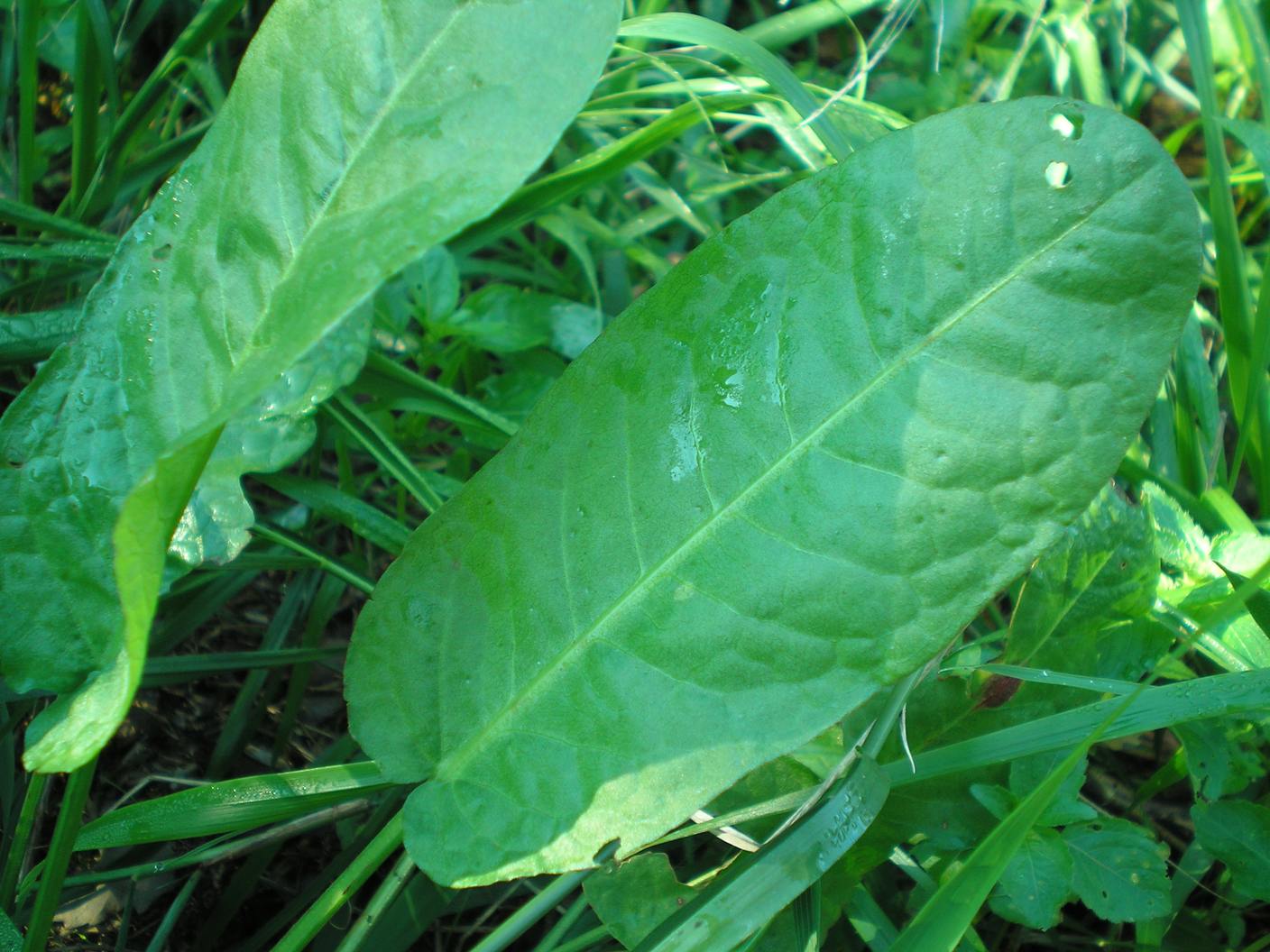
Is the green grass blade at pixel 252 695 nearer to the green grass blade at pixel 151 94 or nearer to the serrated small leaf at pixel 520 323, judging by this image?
the serrated small leaf at pixel 520 323

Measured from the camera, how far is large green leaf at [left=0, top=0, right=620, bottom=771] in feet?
2.89

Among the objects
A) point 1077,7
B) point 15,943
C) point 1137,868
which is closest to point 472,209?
point 15,943

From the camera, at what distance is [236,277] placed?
100 cm

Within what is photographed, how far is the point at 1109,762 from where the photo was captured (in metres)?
1.46

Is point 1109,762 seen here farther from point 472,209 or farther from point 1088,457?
point 472,209

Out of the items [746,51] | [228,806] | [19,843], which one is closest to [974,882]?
[228,806]

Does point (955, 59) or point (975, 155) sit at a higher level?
point (975, 155)

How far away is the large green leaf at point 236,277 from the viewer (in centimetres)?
88

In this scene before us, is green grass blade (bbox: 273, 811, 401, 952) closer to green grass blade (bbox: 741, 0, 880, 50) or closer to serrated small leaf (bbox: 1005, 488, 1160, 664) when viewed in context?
serrated small leaf (bbox: 1005, 488, 1160, 664)

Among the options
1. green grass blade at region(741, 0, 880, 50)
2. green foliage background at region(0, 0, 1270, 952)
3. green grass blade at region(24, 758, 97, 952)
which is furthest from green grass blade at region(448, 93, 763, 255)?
green grass blade at region(24, 758, 97, 952)

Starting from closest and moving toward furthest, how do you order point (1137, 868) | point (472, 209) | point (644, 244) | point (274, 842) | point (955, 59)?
point (472, 209) → point (1137, 868) → point (274, 842) → point (644, 244) → point (955, 59)

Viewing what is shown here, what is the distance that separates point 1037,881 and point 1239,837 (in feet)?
0.88

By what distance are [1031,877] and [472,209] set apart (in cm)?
83

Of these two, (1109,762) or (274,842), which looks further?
(1109,762)
